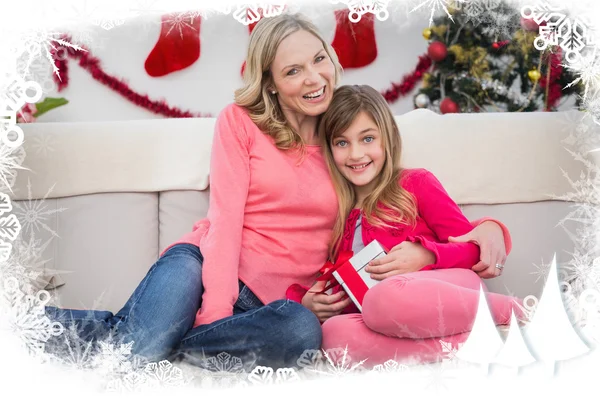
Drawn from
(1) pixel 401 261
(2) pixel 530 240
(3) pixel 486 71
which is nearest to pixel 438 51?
(3) pixel 486 71

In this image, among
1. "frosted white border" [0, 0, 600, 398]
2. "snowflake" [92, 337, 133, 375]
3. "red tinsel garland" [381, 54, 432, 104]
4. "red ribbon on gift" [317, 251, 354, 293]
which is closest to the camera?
"frosted white border" [0, 0, 600, 398]

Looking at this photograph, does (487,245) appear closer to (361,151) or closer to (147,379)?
(361,151)

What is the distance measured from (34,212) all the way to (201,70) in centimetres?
123

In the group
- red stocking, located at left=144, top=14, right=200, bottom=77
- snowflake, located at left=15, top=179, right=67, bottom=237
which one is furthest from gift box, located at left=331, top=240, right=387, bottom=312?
red stocking, located at left=144, top=14, right=200, bottom=77

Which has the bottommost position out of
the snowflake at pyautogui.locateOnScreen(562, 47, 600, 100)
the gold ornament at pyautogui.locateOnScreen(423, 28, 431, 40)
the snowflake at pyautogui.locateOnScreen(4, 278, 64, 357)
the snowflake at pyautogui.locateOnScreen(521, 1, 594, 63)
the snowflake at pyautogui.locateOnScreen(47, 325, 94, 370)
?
the snowflake at pyautogui.locateOnScreen(47, 325, 94, 370)

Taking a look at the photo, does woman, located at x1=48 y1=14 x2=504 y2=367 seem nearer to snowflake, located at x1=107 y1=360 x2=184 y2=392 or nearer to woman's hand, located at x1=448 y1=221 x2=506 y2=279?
woman's hand, located at x1=448 y1=221 x2=506 y2=279

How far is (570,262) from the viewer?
62.2 inches

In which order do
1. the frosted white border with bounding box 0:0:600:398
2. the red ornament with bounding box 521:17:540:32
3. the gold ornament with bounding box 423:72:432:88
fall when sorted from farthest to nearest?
1. the gold ornament with bounding box 423:72:432:88
2. the red ornament with bounding box 521:17:540:32
3. the frosted white border with bounding box 0:0:600:398

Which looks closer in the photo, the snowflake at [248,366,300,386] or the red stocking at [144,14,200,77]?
the snowflake at [248,366,300,386]

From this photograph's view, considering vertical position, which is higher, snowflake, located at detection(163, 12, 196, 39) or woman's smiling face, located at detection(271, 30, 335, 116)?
snowflake, located at detection(163, 12, 196, 39)

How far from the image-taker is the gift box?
4.30ft

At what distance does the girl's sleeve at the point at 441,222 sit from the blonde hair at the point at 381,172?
3 centimetres

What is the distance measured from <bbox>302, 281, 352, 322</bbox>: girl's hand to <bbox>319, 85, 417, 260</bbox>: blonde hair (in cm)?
14

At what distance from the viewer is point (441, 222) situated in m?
1.39
